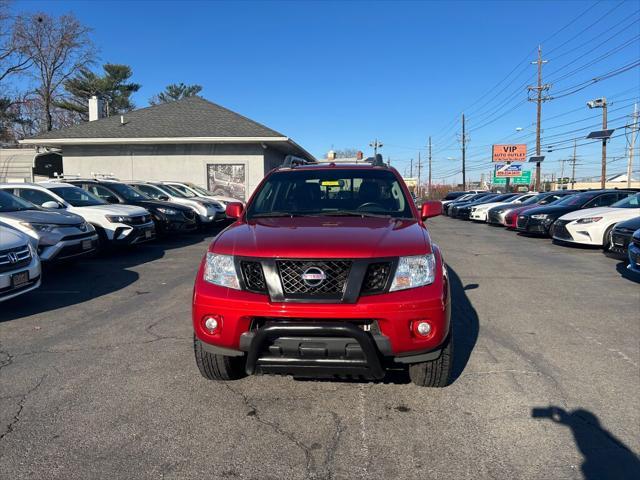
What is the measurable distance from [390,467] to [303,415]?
77 centimetres

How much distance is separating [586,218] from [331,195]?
969 cm

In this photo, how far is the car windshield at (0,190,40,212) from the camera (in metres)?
7.97

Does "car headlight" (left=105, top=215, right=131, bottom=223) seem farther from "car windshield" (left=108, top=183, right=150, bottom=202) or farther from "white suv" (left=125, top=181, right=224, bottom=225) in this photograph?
"white suv" (left=125, top=181, right=224, bottom=225)

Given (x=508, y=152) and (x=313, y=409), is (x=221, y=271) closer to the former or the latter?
(x=313, y=409)

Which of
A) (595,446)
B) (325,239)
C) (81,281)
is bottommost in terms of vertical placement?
(595,446)

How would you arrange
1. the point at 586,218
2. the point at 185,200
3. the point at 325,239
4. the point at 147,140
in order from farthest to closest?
the point at 147,140 < the point at 185,200 < the point at 586,218 < the point at 325,239

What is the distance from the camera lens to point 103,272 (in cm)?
849

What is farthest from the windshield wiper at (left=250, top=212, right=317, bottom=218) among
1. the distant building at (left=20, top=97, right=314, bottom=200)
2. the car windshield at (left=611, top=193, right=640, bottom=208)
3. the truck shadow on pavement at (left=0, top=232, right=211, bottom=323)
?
the distant building at (left=20, top=97, right=314, bottom=200)

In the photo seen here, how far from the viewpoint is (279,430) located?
305 cm

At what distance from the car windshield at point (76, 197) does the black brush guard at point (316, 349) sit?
8.86 metres

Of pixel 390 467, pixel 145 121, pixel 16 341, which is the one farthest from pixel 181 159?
pixel 390 467

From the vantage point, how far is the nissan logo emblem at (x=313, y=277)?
302 cm

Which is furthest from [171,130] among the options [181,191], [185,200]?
[185,200]

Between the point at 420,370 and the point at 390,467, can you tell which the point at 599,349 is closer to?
the point at 420,370
